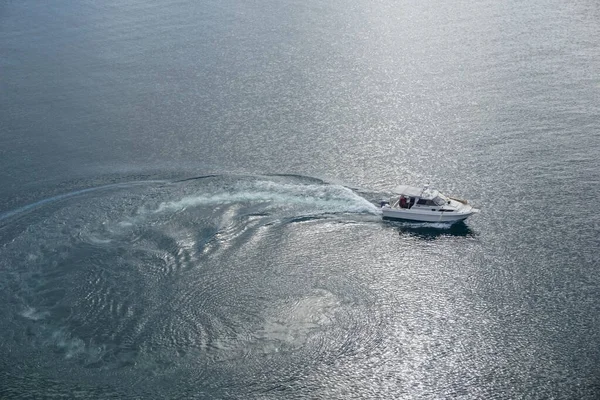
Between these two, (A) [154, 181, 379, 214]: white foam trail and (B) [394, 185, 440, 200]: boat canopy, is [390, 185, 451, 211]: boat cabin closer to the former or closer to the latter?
(B) [394, 185, 440, 200]: boat canopy

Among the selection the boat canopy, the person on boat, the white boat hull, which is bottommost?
the white boat hull

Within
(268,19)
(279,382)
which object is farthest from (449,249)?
(268,19)

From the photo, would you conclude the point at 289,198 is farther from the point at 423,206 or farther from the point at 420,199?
the point at 423,206

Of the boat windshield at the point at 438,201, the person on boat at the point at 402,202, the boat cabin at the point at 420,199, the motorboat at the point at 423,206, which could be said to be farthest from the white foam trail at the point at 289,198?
the boat windshield at the point at 438,201

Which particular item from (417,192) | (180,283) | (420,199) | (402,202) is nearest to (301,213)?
(402,202)

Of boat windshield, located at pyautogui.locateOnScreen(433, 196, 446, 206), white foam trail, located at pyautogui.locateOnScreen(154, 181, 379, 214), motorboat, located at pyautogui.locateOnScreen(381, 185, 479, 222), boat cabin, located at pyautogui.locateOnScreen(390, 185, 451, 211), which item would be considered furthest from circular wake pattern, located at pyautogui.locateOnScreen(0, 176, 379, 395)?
boat windshield, located at pyautogui.locateOnScreen(433, 196, 446, 206)

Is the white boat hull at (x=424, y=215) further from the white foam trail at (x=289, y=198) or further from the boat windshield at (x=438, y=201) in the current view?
the white foam trail at (x=289, y=198)

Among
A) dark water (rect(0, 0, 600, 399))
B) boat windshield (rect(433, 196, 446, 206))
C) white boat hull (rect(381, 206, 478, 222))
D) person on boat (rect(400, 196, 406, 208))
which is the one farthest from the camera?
person on boat (rect(400, 196, 406, 208))
